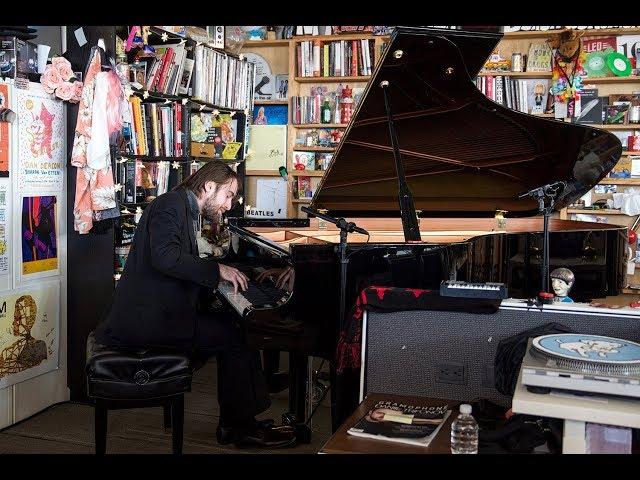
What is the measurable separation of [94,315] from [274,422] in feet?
3.66

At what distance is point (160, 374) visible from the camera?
283 centimetres

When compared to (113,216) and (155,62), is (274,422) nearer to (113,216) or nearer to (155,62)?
(113,216)

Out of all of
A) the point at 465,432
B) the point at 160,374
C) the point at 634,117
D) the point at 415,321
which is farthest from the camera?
the point at 634,117

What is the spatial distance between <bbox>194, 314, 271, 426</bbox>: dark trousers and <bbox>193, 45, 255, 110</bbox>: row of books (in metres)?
2.11

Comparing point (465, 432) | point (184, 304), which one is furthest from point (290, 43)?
point (465, 432)

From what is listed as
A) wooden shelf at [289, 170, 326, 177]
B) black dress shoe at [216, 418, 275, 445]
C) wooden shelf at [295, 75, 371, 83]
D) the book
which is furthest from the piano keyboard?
wooden shelf at [295, 75, 371, 83]

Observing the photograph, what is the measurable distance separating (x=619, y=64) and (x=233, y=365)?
3712 mm

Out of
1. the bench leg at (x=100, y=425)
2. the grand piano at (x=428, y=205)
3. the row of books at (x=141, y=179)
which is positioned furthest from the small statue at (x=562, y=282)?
the row of books at (x=141, y=179)

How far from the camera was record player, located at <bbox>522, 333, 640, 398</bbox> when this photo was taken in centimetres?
165

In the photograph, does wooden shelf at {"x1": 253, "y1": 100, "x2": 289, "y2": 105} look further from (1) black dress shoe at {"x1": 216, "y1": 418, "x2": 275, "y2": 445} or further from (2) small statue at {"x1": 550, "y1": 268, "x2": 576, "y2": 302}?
(2) small statue at {"x1": 550, "y1": 268, "x2": 576, "y2": 302}

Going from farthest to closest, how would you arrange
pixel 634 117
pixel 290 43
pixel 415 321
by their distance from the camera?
pixel 290 43, pixel 634 117, pixel 415 321

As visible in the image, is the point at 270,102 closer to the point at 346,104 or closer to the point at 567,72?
the point at 346,104

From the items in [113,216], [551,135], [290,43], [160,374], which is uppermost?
[290,43]

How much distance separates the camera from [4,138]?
136 inches
